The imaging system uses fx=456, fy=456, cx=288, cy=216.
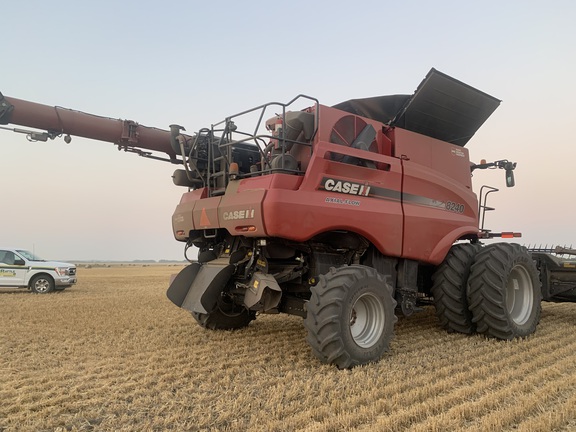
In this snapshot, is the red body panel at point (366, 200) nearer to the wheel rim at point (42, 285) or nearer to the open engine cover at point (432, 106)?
the open engine cover at point (432, 106)

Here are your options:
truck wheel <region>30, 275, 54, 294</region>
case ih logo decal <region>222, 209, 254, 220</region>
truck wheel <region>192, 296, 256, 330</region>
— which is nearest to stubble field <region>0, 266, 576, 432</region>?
truck wheel <region>192, 296, 256, 330</region>

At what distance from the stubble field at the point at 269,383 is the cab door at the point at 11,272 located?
30.4 feet

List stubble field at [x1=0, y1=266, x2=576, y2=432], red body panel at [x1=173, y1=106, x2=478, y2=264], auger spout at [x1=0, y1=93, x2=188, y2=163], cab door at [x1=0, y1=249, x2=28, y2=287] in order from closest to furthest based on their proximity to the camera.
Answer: stubble field at [x1=0, y1=266, x2=576, y2=432] < red body panel at [x1=173, y1=106, x2=478, y2=264] < auger spout at [x1=0, y1=93, x2=188, y2=163] < cab door at [x1=0, y1=249, x2=28, y2=287]

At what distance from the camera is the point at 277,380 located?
4.53 metres

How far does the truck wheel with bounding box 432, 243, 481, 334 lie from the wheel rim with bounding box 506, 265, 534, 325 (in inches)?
31.0

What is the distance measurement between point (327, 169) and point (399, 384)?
249cm

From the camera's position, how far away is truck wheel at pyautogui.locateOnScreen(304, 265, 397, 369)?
4.84m

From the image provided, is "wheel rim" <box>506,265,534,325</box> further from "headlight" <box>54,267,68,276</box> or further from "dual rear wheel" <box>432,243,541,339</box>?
"headlight" <box>54,267,68,276</box>

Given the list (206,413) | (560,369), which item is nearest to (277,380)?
(206,413)

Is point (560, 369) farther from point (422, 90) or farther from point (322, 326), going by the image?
point (422, 90)

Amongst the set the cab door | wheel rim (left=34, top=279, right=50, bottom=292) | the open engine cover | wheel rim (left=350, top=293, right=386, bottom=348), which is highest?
the open engine cover

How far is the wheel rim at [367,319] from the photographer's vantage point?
535 centimetres

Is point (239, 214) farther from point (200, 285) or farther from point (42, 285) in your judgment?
point (42, 285)

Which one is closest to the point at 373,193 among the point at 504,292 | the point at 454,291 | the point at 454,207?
the point at 454,207
